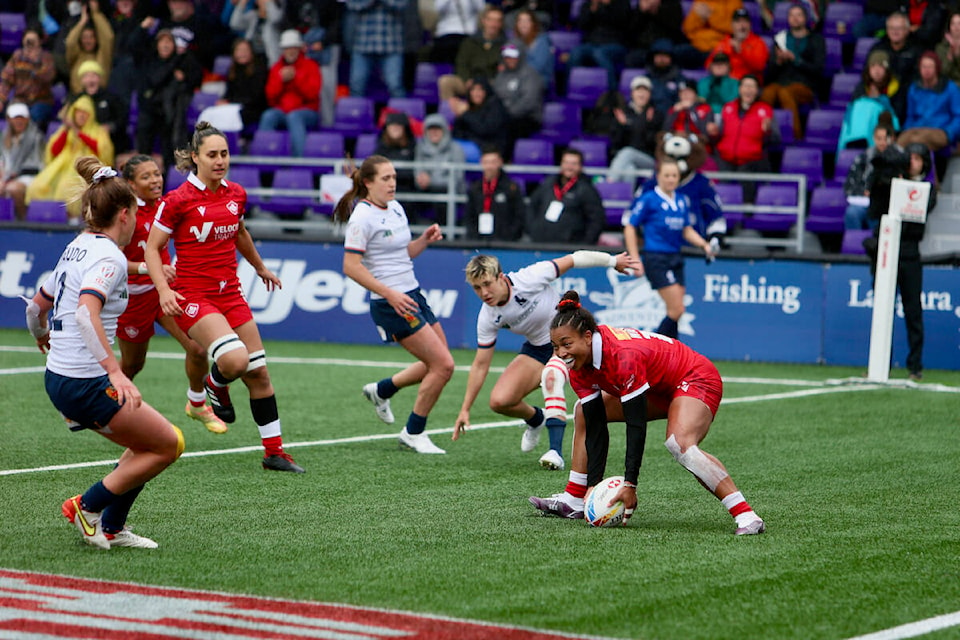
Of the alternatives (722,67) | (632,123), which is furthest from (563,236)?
(722,67)

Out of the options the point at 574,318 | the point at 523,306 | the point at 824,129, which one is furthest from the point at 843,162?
the point at 574,318

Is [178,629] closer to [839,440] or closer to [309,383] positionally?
[839,440]

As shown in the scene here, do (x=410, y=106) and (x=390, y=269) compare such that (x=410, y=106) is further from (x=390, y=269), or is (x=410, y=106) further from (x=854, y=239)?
(x=390, y=269)

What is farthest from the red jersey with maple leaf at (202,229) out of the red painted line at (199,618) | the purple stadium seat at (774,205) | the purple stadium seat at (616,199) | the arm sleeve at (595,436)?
the purple stadium seat at (774,205)

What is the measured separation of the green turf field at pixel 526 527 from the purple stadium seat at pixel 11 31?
13606mm

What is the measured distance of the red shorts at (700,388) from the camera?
306 inches

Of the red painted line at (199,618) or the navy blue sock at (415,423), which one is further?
the navy blue sock at (415,423)

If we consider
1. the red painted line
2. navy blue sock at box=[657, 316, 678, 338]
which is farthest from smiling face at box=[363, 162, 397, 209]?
navy blue sock at box=[657, 316, 678, 338]

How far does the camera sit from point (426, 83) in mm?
22297

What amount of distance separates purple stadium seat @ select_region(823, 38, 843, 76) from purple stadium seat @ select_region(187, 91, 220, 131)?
9.27 metres

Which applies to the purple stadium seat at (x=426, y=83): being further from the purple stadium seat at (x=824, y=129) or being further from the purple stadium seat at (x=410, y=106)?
the purple stadium seat at (x=824, y=129)

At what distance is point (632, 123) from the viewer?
769 inches

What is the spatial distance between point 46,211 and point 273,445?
39.6 ft

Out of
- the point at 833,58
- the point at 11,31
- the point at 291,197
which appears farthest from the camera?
the point at 11,31
